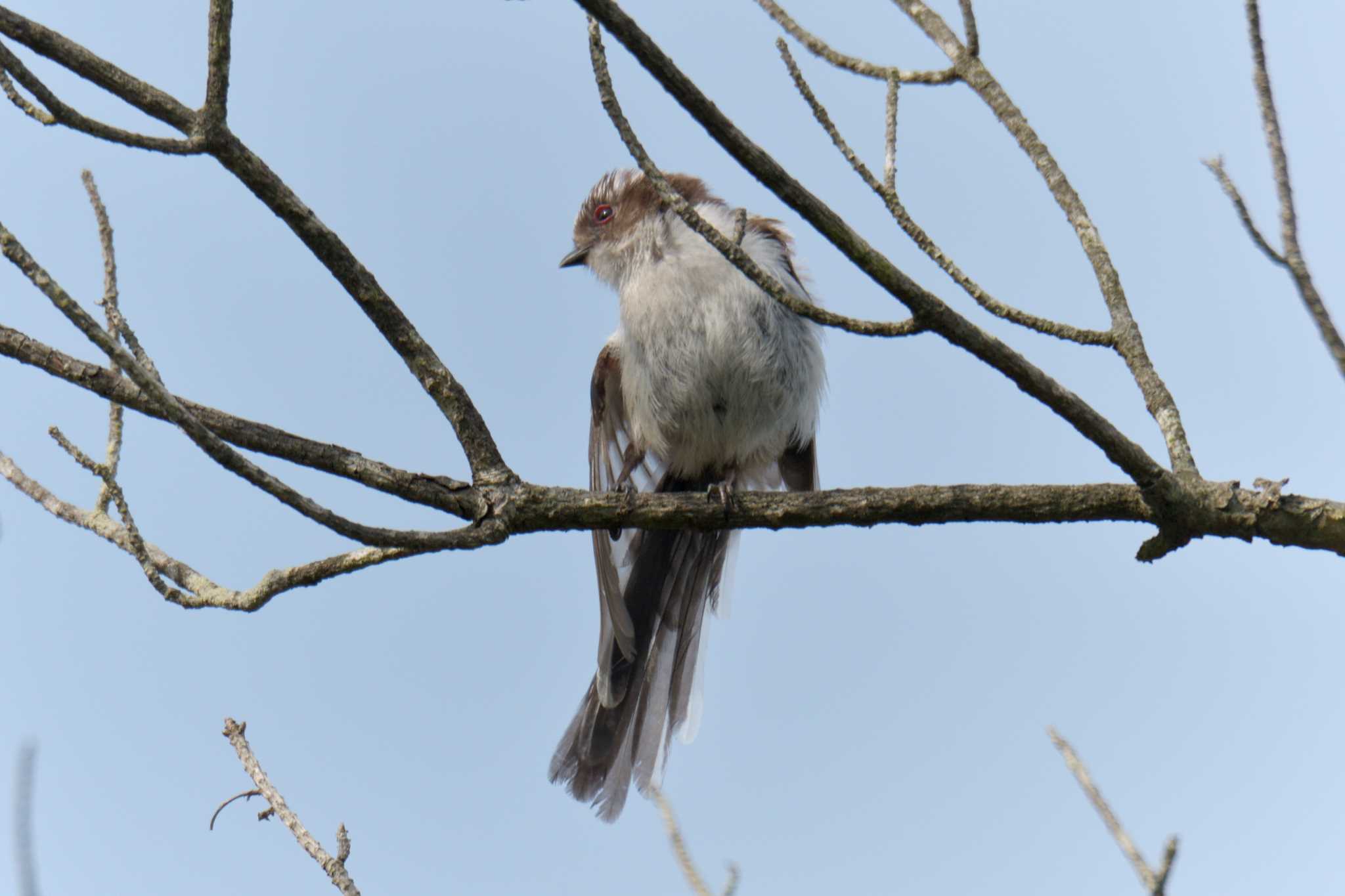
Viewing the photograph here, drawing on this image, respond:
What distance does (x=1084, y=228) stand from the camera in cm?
367

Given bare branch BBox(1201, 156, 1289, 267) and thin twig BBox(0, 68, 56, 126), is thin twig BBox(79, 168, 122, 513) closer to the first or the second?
thin twig BBox(0, 68, 56, 126)

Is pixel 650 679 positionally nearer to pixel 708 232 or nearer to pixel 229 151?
pixel 708 232

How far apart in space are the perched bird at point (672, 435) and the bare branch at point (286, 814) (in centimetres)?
211

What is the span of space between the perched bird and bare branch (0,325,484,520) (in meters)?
2.09

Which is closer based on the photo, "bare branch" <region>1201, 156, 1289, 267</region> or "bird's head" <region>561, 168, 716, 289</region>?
"bare branch" <region>1201, 156, 1289, 267</region>

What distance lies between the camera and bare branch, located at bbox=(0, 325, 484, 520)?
3070 millimetres

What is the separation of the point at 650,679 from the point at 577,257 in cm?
239

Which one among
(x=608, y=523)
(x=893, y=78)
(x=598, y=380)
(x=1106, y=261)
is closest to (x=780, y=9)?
(x=893, y=78)

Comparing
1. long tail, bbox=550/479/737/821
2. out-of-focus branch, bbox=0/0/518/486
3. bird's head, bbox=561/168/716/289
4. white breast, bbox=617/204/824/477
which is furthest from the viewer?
A: bird's head, bbox=561/168/716/289

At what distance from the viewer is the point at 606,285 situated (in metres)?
6.52

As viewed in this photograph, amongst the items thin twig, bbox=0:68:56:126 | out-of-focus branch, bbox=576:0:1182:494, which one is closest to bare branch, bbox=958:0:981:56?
out-of-focus branch, bbox=576:0:1182:494

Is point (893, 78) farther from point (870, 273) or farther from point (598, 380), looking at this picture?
point (598, 380)

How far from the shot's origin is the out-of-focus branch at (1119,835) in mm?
2062

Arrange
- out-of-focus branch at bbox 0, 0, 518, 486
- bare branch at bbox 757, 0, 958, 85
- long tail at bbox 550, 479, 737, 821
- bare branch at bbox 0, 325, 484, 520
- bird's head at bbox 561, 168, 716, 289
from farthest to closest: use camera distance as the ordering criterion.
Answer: bird's head at bbox 561, 168, 716, 289 → long tail at bbox 550, 479, 737, 821 → bare branch at bbox 757, 0, 958, 85 → bare branch at bbox 0, 325, 484, 520 → out-of-focus branch at bbox 0, 0, 518, 486
